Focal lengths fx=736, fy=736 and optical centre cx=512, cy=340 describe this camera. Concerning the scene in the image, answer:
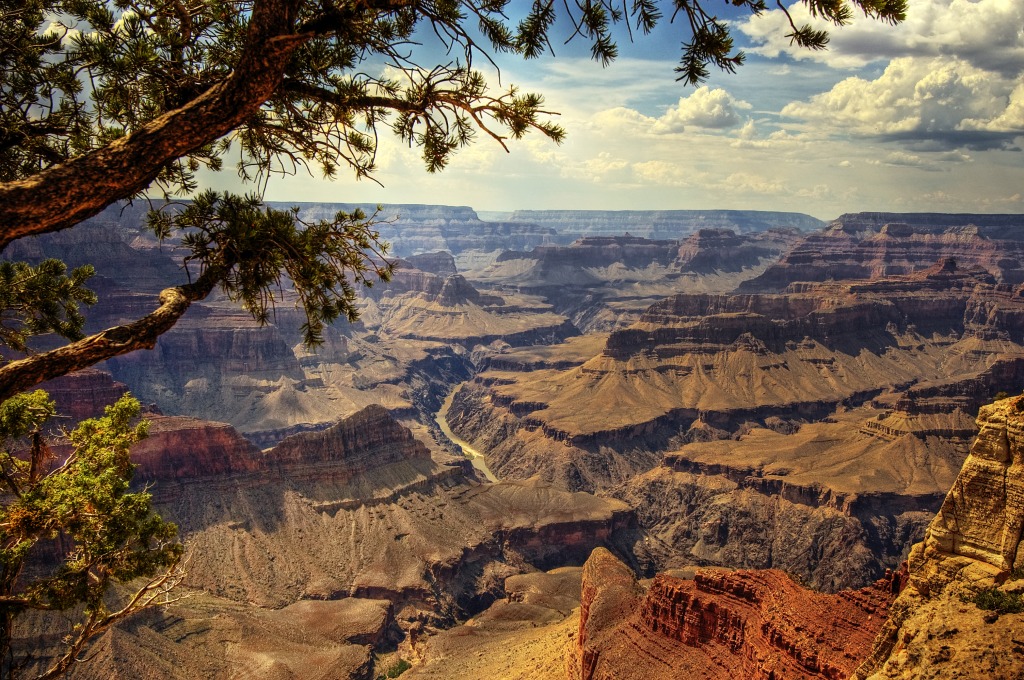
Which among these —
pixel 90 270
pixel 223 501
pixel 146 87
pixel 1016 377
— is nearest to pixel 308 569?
pixel 223 501

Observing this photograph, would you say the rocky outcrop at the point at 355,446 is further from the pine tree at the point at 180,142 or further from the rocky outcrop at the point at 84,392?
the pine tree at the point at 180,142

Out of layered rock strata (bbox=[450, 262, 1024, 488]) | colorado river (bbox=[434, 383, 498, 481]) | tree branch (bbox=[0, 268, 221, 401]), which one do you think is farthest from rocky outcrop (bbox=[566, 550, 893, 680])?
colorado river (bbox=[434, 383, 498, 481])

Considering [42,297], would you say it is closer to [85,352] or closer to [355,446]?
[85,352]

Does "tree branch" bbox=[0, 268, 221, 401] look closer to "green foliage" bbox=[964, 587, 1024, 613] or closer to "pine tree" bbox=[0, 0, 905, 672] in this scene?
"pine tree" bbox=[0, 0, 905, 672]

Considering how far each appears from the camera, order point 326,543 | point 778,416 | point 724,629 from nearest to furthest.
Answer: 1. point 724,629
2. point 326,543
3. point 778,416

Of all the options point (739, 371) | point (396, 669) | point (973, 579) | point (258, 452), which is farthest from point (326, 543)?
point (739, 371)
